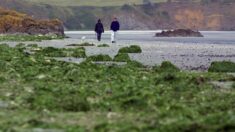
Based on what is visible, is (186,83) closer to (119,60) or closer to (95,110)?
(95,110)

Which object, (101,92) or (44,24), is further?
(44,24)

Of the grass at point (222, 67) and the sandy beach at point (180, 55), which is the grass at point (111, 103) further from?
the sandy beach at point (180, 55)

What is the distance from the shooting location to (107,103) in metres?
14.8

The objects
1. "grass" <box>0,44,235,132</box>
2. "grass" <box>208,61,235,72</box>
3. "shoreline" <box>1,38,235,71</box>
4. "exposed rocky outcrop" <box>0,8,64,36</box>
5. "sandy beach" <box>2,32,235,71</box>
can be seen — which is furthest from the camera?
"exposed rocky outcrop" <box>0,8,64,36</box>

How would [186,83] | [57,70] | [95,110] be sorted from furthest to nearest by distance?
[57,70]
[186,83]
[95,110]

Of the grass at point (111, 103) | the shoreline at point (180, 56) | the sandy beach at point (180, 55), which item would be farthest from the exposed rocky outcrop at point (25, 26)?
the grass at point (111, 103)

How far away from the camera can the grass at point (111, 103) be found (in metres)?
12.0

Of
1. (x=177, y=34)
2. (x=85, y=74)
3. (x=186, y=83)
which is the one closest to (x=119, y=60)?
(x=85, y=74)

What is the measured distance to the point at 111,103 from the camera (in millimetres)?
14820

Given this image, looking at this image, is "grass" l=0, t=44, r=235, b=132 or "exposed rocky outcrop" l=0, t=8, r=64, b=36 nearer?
"grass" l=0, t=44, r=235, b=132

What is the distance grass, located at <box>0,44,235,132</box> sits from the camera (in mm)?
11969

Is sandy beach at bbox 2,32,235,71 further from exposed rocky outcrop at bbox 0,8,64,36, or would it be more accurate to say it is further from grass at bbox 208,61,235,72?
exposed rocky outcrop at bbox 0,8,64,36

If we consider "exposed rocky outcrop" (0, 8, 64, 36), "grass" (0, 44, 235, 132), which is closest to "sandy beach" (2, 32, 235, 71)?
"grass" (0, 44, 235, 132)

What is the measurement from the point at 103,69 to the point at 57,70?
6.01 ft
